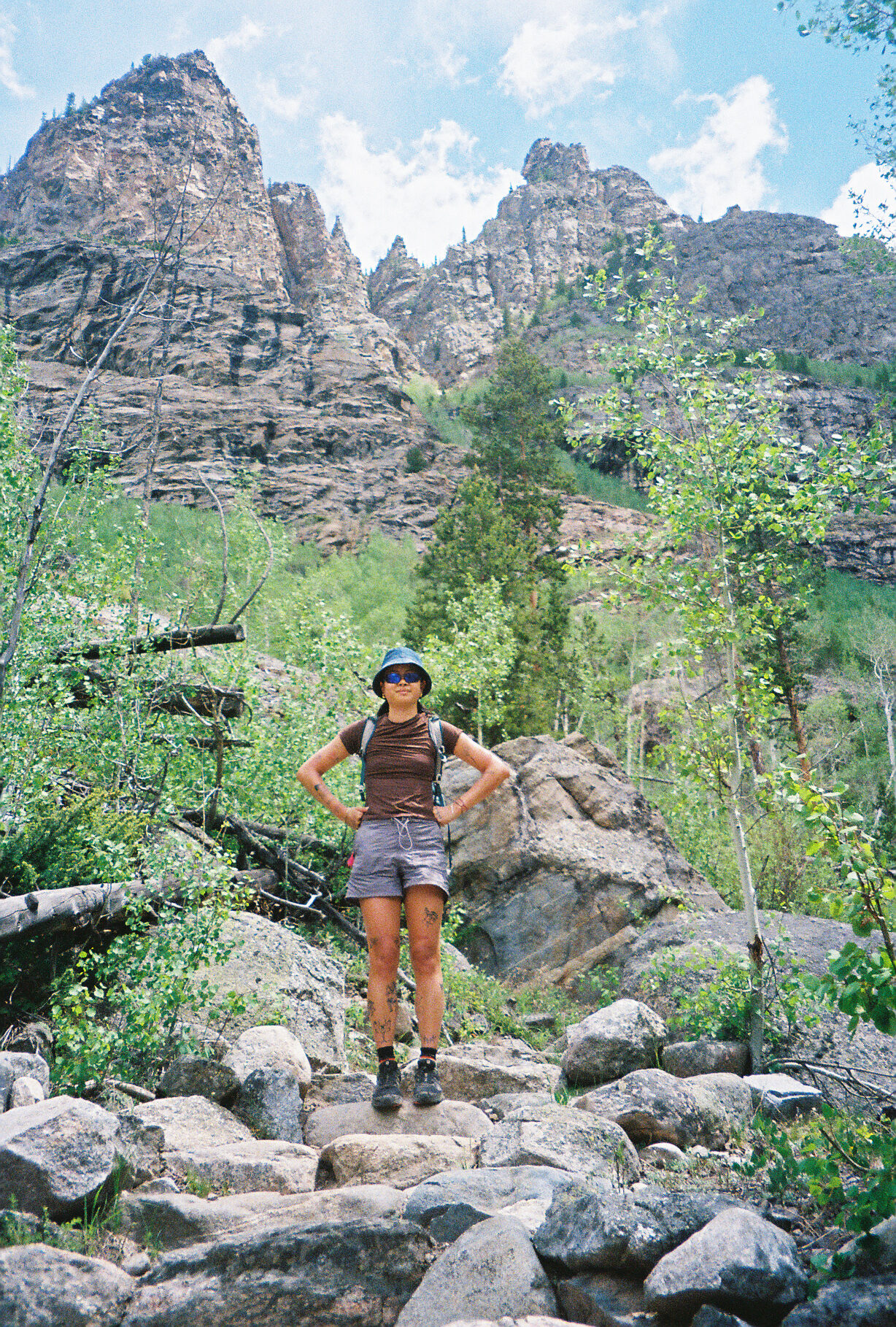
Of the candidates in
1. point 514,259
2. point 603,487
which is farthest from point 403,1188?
point 514,259

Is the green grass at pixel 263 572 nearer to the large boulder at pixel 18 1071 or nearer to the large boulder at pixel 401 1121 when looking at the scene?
the large boulder at pixel 18 1071

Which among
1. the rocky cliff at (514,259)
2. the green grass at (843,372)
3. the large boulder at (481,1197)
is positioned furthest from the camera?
the rocky cliff at (514,259)

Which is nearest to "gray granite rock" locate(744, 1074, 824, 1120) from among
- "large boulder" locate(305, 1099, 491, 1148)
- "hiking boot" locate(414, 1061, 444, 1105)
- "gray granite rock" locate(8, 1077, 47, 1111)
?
"large boulder" locate(305, 1099, 491, 1148)

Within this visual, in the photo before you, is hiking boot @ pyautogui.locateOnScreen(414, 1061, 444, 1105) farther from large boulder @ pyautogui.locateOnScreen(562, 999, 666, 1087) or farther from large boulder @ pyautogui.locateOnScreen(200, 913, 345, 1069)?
large boulder @ pyautogui.locateOnScreen(562, 999, 666, 1087)

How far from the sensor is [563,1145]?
3613mm

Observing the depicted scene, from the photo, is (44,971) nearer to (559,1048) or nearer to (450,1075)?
(450,1075)

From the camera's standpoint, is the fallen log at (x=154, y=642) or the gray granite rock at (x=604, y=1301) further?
the fallen log at (x=154, y=642)

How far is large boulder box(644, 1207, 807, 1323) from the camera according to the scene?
6.89 ft

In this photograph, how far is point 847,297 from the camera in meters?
103

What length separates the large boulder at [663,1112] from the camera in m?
4.33

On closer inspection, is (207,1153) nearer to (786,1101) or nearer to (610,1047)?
(786,1101)

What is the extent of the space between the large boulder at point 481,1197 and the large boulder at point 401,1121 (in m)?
0.82

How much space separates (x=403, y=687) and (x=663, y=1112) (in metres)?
2.69

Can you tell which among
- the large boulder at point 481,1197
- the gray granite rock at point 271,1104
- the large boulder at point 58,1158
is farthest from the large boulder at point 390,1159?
the large boulder at point 58,1158
